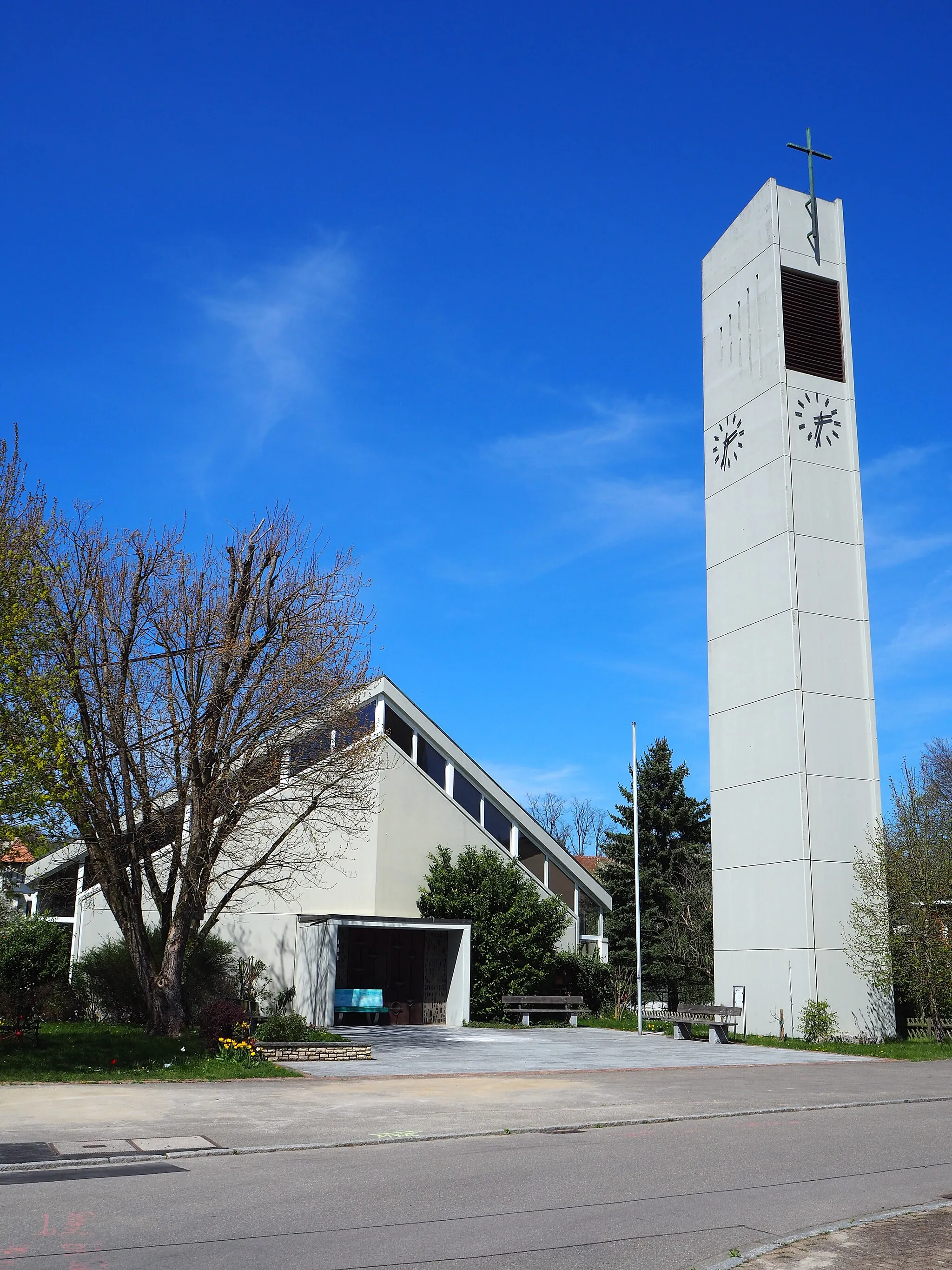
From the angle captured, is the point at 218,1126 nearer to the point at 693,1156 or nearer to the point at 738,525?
the point at 693,1156

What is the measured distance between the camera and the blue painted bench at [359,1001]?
27.2 meters

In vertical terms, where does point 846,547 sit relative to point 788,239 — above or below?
Result: below

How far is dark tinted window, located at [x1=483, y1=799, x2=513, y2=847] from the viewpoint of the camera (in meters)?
30.8

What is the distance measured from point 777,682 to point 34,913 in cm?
1837

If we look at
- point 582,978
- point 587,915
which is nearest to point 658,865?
point 587,915

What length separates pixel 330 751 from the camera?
21156 millimetres

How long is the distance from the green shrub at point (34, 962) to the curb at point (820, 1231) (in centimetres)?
1767

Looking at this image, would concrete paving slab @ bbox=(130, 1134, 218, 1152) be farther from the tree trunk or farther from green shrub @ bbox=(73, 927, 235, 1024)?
green shrub @ bbox=(73, 927, 235, 1024)

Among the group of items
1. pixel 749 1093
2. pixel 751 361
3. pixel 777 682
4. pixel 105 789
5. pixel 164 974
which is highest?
pixel 751 361

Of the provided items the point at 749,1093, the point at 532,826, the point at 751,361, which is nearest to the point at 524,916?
the point at 532,826

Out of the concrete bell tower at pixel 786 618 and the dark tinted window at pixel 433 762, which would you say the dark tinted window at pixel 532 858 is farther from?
the concrete bell tower at pixel 786 618

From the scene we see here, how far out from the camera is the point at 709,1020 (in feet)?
83.4

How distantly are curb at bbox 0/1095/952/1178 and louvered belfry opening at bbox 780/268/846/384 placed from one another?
18880mm

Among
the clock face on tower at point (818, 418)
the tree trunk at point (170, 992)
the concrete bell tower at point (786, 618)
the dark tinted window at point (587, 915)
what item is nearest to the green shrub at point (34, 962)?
the tree trunk at point (170, 992)
